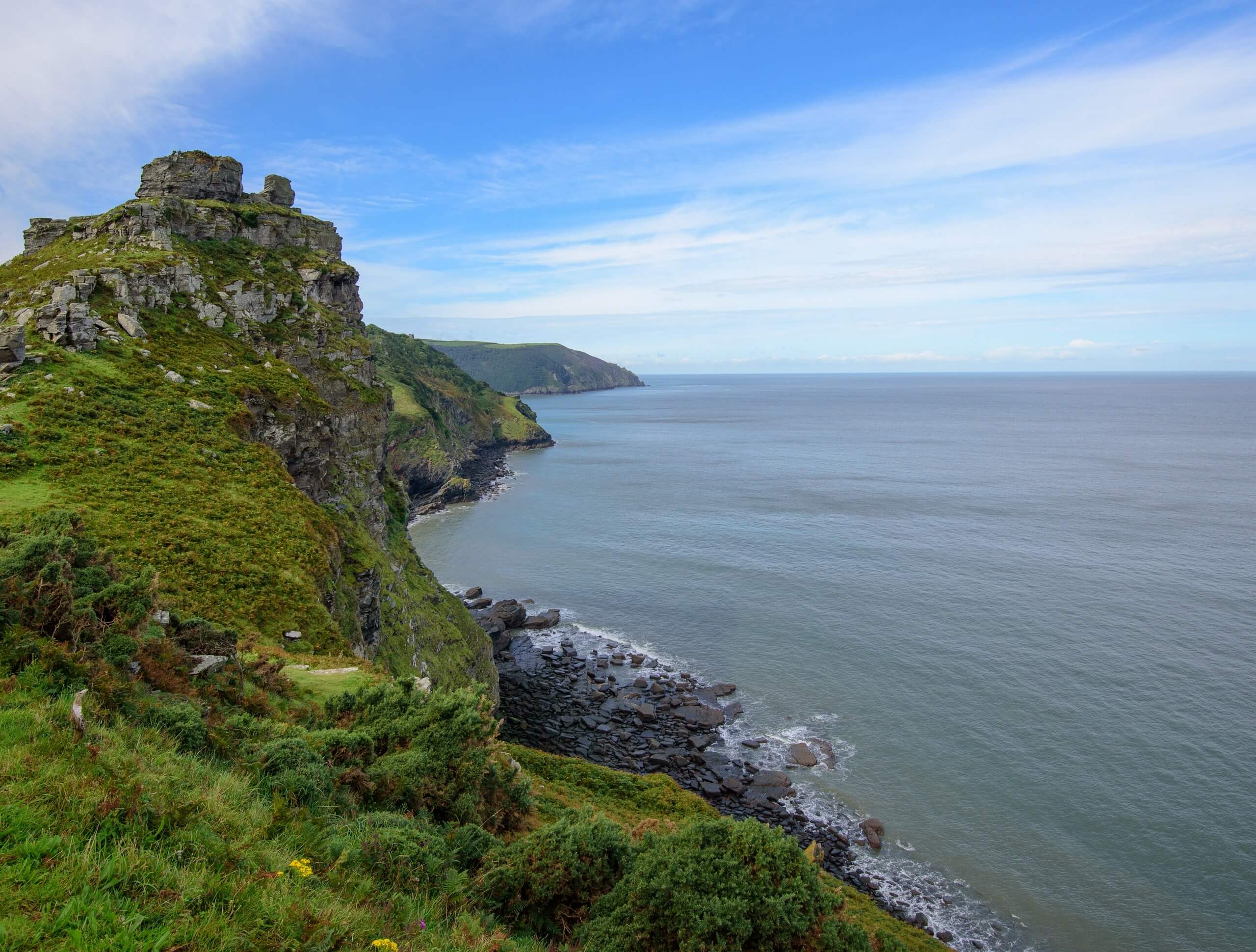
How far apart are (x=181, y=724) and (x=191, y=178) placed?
1857 inches

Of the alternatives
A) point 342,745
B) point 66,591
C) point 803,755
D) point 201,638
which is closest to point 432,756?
point 342,745

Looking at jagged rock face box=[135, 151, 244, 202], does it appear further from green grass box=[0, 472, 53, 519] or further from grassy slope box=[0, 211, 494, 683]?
green grass box=[0, 472, 53, 519]

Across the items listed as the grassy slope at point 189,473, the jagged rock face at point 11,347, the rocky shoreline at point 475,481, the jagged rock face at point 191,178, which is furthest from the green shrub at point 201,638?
the rocky shoreline at point 475,481

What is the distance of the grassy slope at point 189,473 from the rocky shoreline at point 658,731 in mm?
9662

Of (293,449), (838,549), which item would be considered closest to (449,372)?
(838,549)

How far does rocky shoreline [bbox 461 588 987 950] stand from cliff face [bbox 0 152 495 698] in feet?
20.5

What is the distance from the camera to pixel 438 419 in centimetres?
12706

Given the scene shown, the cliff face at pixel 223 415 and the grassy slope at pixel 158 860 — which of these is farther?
the cliff face at pixel 223 415

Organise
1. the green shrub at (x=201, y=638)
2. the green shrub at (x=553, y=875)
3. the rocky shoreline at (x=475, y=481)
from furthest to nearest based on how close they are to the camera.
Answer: the rocky shoreline at (x=475, y=481)
the green shrub at (x=201, y=638)
the green shrub at (x=553, y=875)

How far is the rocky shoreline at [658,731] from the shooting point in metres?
33.5

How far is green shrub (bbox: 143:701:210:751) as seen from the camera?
433 inches

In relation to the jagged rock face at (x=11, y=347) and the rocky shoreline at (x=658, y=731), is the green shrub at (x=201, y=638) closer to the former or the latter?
the jagged rock face at (x=11, y=347)

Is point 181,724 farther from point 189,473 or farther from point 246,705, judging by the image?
point 189,473

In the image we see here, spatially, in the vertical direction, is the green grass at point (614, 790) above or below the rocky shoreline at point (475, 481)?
below
